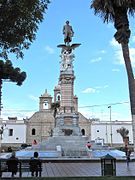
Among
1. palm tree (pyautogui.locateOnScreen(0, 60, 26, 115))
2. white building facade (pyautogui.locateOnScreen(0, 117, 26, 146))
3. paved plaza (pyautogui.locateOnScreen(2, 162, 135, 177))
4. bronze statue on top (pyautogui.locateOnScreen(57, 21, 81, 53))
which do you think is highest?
bronze statue on top (pyautogui.locateOnScreen(57, 21, 81, 53))

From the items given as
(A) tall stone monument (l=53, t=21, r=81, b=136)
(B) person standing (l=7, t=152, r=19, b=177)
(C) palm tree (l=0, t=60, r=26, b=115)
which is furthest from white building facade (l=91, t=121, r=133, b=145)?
(B) person standing (l=7, t=152, r=19, b=177)

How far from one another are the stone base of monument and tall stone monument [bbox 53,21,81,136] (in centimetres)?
275

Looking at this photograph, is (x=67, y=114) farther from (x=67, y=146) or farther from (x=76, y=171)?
(x=76, y=171)

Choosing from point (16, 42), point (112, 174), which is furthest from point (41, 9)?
point (112, 174)

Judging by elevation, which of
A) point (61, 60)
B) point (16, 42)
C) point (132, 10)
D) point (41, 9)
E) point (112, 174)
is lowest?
point (112, 174)

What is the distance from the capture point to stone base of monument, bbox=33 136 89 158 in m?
39.8

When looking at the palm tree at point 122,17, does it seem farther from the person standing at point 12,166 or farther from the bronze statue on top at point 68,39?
the bronze statue on top at point 68,39

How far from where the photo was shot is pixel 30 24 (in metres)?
13.9

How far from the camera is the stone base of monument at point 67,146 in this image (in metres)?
39.8

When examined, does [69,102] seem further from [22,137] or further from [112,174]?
[22,137]

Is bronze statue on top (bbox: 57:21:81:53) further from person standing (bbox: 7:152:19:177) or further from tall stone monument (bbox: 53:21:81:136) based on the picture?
person standing (bbox: 7:152:19:177)

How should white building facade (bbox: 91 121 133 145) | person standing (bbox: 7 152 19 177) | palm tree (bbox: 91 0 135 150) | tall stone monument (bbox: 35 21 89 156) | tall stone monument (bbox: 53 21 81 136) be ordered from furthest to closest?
white building facade (bbox: 91 121 133 145) → tall stone monument (bbox: 53 21 81 136) → tall stone monument (bbox: 35 21 89 156) → person standing (bbox: 7 152 19 177) → palm tree (bbox: 91 0 135 150)

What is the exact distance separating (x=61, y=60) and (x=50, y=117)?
51884 millimetres

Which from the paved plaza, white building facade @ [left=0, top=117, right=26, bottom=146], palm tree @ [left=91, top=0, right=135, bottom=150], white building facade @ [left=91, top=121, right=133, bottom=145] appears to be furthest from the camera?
white building facade @ [left=91, top=121, right=133, bottom=145]
